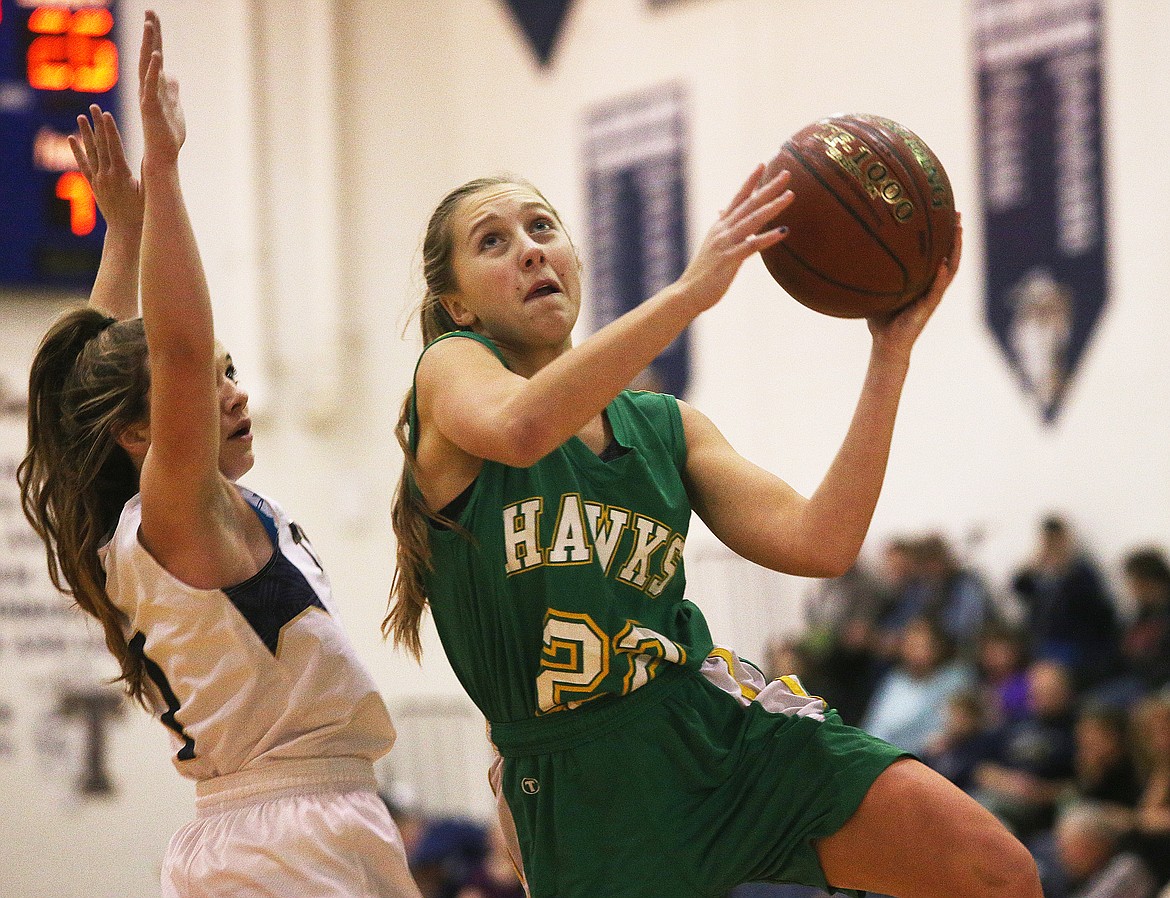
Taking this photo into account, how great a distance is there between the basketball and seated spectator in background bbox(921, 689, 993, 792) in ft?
15.1

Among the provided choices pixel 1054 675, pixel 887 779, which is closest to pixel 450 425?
pixel 887 779

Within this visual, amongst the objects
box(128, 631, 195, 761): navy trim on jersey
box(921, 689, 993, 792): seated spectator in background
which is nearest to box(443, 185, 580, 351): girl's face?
box(128, 631, 195, 761): navy trim on jersey

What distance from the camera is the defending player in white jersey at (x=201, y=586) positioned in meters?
2.64

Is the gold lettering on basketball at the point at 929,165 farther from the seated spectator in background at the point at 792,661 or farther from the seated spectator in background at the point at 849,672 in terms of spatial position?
the seated spectator in background at the point at 849,672

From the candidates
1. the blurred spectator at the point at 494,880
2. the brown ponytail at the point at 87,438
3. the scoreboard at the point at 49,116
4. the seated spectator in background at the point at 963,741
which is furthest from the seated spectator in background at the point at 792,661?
the brown ponytail at the point at 87,438

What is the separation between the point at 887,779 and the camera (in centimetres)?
275

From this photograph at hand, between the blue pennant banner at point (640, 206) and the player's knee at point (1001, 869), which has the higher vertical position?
the blue pennant banner at point (640, 206)

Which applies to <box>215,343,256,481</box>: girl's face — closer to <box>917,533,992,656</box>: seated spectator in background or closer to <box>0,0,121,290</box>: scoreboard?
<box>917,533,992,656</box>: seated spectator in background

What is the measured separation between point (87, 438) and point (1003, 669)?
18.6ft

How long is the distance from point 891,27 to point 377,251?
4583 millimetres

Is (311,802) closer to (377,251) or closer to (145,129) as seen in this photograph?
(145,129)

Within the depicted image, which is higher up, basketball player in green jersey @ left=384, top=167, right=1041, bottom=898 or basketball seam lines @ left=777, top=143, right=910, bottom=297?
basketball seam lines @ left=777, top=143, right=910, bottom=297

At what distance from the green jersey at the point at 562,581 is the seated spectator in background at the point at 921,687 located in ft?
16.9

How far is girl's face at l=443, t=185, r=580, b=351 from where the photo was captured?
2912mm
